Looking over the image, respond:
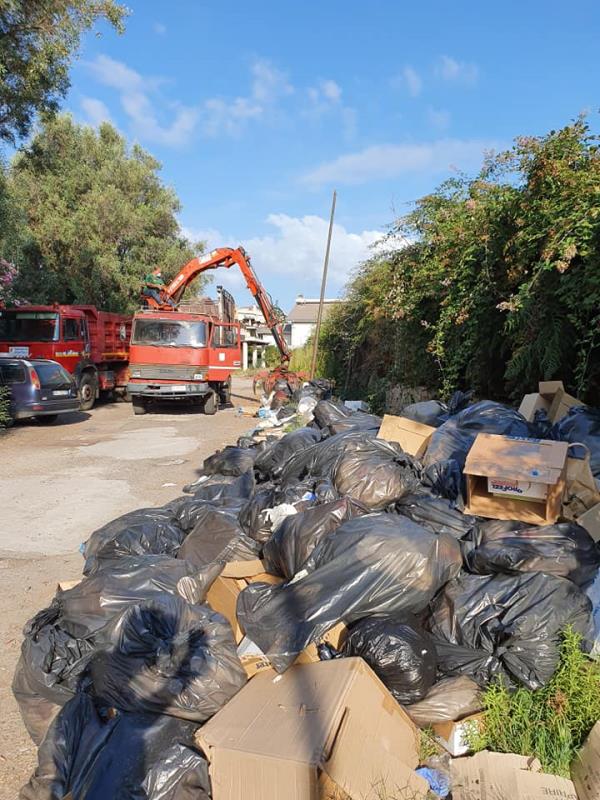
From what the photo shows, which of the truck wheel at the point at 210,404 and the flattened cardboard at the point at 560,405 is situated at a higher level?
the flattened cardboard at the point at 560,405

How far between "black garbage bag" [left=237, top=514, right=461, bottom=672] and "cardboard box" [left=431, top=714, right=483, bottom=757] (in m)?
0.47

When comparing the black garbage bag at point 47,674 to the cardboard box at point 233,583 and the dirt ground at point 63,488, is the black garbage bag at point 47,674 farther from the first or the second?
the cardboard box at point 233,583

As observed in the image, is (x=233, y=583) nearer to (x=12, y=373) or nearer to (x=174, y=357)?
(x=12, y=373)

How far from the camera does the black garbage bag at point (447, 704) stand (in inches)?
89.7

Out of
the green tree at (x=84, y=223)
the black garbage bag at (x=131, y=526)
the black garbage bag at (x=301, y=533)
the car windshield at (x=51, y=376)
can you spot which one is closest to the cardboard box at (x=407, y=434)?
the black garbage bag at (x=301, y=533)

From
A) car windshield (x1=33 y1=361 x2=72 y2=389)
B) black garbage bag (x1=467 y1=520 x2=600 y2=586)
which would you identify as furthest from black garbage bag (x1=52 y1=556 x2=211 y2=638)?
car windshield (x1=33 y1=361 x2=72 y2=389)

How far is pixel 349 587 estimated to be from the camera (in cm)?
259

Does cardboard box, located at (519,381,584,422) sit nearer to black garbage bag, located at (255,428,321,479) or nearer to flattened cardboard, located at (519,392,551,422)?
flattened cardboard, located at (519,392,551,422)

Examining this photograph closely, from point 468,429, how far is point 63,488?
4608mm

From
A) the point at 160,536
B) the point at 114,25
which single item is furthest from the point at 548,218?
the point at 114,25

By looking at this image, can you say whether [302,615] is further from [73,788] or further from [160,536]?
[160,536]

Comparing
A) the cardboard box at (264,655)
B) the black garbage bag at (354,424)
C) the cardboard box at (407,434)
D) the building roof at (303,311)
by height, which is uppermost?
the building roof at (303,311)

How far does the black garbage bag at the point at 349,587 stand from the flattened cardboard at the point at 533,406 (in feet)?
6.38

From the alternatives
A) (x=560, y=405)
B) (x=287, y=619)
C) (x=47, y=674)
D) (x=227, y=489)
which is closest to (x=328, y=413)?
(x=227, y=489)
